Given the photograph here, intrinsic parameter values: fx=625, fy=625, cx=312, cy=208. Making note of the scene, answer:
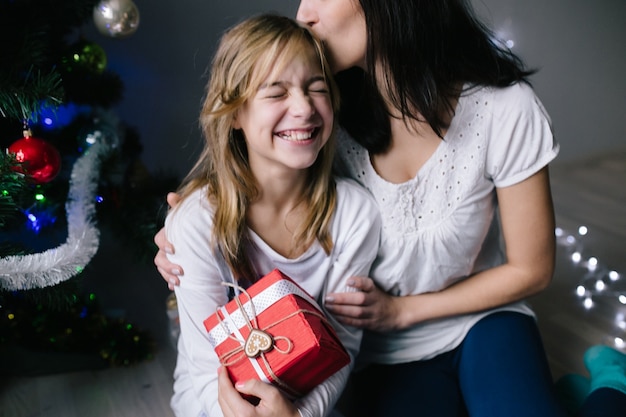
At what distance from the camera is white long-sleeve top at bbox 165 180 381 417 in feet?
3.80

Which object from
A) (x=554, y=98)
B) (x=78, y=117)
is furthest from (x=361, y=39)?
(x=554, y=98)

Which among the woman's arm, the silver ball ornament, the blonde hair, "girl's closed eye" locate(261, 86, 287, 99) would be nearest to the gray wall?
the silver ball ornament

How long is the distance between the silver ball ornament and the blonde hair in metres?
0.42

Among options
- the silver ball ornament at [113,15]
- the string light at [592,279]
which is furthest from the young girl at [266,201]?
the string light at [592,279]

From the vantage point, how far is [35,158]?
1306mm

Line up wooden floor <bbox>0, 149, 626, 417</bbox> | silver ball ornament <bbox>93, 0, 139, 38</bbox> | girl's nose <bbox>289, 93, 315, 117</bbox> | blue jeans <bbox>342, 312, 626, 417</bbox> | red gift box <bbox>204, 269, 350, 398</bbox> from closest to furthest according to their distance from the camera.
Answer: red gift box <bbox>204, 269, 350, 398</bbox> → girl's nose <bbox>289, 93, 315, 117</bbox> → blue jeans <bbox>342, 312, 626, 417</bbox> → silver ball ornament <bbox>93, 0, 139, 38</bbox> → wooden floor <bbox>0, 149, 626, 417</bbox>

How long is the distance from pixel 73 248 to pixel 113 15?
1.83 ft

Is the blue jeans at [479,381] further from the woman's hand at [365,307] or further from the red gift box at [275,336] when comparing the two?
the red gift box at [275,336]

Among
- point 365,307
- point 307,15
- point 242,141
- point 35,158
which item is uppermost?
point 307,15

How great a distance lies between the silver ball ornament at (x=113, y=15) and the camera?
148 centimetres

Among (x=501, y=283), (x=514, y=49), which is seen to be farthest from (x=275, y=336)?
(x=514, y=49)

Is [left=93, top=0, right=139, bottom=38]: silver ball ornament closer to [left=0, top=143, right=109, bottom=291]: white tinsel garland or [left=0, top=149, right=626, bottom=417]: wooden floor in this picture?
[left=0, top=143, right=109, bottom=291]: white tinsel garland

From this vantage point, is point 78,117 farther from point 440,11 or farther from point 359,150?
point 440,11

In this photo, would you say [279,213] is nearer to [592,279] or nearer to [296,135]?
[296,135]
